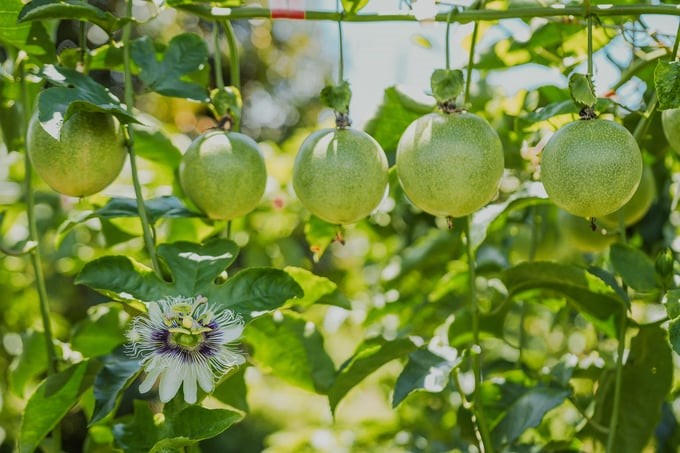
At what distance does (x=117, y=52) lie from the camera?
0.98 m

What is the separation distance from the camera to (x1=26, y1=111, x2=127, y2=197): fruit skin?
0.79 m

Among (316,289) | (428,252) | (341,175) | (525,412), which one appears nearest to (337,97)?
(341,175)

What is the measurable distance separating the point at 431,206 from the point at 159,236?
61 centimetres

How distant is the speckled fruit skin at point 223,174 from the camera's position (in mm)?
830

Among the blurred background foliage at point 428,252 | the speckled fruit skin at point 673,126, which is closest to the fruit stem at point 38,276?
the blurred background foliage at point 428,252

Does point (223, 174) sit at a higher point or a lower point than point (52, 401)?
higher

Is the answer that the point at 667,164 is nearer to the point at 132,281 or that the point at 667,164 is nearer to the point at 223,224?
the point at 223,224

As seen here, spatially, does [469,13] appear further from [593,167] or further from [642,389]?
[642,389]

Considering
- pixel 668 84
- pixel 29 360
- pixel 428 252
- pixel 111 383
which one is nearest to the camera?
pixel 668 84

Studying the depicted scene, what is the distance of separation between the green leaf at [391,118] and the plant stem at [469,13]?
20 cm

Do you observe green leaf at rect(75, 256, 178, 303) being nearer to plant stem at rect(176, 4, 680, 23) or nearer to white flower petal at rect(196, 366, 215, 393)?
white flower petal at rect(196, 366, 215, 393)

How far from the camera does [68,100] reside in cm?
73

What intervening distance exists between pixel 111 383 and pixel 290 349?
0.25 m

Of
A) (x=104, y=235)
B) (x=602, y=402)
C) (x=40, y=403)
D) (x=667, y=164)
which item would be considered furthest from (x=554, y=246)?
(x=40, y=403)
